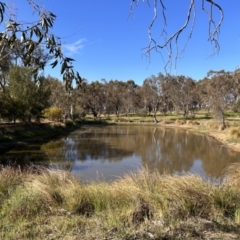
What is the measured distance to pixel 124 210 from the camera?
446 cm

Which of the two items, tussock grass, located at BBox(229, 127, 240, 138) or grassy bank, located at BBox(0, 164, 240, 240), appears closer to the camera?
grassy bank, located at BBox(0, 164, 240, 240)

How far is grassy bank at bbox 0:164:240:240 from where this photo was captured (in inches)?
145

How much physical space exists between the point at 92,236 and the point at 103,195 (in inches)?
61.9

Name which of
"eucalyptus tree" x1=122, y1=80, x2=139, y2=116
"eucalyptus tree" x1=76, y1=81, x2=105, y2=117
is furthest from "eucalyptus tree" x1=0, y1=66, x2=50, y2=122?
"eucalyptus tree" x1=122, y1=80, x2=139, y2=116

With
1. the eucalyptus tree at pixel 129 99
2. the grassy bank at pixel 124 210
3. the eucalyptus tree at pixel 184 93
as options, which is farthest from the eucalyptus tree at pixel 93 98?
the grassy bank at pixel 124 210

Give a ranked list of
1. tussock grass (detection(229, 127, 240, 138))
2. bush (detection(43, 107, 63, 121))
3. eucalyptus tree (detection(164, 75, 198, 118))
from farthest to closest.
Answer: eucalyptus tree (detection(164, 75, 198, 118)) → bush (detection(43, 107, 63, 121)) → tussock grass (detection(229, 127, 240, 138))

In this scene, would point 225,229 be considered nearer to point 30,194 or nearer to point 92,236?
point 92,236

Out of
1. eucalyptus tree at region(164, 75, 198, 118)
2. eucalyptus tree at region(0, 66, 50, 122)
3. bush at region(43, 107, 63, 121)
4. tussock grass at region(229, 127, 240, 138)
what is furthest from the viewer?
eucalyptus tree at region(164, 75, 198, 118)

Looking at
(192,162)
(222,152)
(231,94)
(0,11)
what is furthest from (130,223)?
(231,94)

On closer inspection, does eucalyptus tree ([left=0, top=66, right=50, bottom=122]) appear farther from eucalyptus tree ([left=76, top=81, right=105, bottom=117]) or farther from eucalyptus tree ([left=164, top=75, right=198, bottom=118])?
eucalyptus tree ([left=164, top=75, right=198, bottom=118])

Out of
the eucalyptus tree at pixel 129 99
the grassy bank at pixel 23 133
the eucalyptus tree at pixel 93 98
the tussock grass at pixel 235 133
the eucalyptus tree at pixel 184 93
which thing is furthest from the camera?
the eucalyptus tree at pixel 129 99

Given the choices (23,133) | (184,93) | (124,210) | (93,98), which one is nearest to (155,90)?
(184,93)

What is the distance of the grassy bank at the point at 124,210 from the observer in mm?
3684

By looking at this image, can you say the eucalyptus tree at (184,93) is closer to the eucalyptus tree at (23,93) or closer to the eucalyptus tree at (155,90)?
the eucalyptus tree at (155,90)
